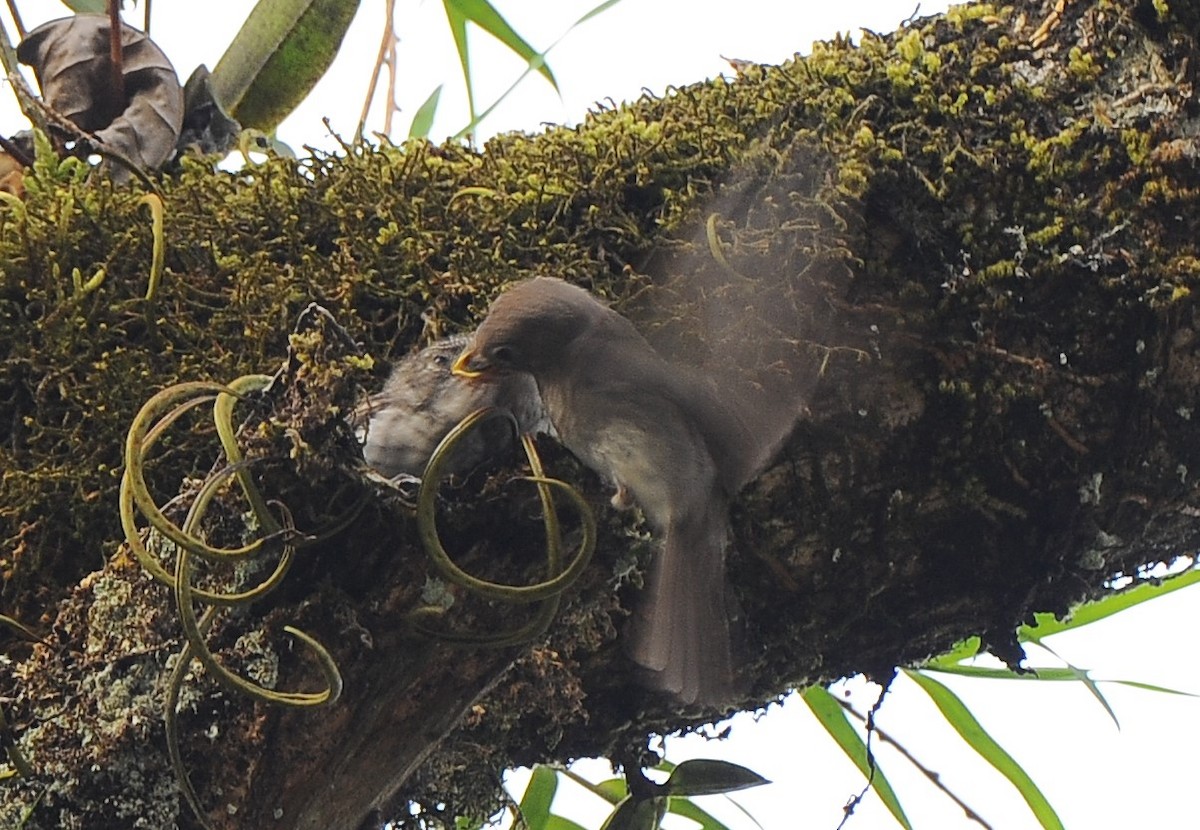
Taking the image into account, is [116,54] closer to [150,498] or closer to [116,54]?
[116,54]

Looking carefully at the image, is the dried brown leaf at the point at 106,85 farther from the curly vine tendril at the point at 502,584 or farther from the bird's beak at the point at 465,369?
the curly vine tendril at the point at 502,584

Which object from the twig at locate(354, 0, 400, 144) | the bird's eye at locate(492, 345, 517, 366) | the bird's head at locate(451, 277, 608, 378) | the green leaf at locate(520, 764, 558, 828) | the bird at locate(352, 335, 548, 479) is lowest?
the green leaf at locate(520, 764, 558, 828)

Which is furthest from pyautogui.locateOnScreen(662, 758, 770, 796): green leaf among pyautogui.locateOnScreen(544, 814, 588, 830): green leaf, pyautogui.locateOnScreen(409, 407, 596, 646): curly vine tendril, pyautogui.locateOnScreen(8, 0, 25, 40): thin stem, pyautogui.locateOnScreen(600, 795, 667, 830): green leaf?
pyautogui.locateOnScreen(8, 0, 25, 40): thin stem

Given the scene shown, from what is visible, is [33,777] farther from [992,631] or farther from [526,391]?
[992,631]

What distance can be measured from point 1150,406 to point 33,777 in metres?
1.07

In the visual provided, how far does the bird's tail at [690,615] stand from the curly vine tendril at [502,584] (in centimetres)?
16

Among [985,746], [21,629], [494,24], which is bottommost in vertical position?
[21,629]

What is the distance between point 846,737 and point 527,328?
3.02ft

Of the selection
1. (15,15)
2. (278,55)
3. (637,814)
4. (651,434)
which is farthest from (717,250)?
(15,15)

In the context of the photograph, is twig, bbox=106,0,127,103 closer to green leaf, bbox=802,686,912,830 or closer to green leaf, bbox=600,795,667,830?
green leaf, bbox=600,795,667,830

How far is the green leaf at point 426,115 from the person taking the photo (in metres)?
1.98

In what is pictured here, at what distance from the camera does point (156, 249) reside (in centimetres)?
122

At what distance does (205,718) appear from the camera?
3.18 feet

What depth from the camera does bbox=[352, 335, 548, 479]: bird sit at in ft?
3.49
